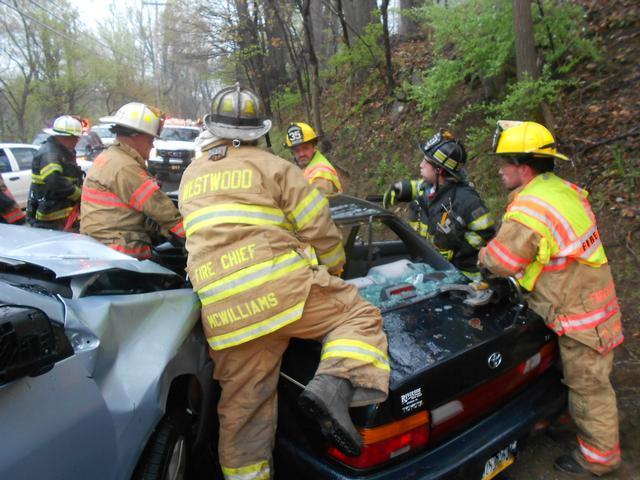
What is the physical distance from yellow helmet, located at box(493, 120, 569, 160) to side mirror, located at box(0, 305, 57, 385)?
2359 mm

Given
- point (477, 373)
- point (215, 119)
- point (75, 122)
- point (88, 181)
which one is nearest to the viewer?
point (477, 373)

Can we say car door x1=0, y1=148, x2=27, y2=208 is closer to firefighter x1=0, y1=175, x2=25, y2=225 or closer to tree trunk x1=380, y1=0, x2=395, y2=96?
firefighter x1=0, y1=175, x2=25, y2=225

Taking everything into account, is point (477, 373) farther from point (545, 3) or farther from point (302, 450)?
point (545, 3)

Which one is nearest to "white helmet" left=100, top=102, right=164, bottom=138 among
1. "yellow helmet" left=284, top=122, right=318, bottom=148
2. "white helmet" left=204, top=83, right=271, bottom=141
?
"white helmet" left=204, top=83, right=271, bottom=141

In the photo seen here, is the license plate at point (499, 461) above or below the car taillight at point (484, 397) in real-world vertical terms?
below

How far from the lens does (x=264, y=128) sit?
2.40 meters

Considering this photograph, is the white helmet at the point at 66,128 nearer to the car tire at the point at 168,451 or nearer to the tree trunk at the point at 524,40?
the car tire at the point at 168,451

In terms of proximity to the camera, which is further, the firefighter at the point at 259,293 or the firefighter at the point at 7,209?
the firefighter at the point at 7,209

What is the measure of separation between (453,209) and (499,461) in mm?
1755

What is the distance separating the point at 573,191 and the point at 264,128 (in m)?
1.68

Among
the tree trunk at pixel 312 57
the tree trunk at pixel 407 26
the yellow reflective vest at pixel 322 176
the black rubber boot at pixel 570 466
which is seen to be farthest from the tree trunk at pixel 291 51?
the black rubber boot at pixel 570 466

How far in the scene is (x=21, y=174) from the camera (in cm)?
1012

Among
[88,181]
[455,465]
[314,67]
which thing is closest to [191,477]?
[455,465]

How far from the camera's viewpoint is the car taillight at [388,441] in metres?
1.87
